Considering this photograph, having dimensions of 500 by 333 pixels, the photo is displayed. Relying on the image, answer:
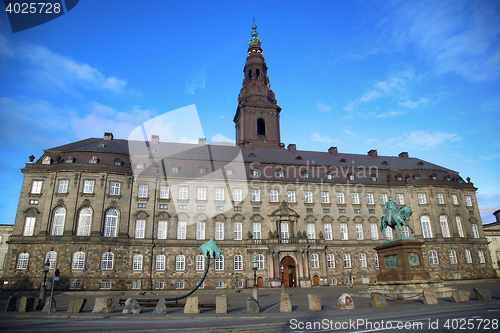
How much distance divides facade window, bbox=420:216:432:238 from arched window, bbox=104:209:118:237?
44818mm

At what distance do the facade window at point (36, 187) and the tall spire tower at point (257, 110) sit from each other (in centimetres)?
3101

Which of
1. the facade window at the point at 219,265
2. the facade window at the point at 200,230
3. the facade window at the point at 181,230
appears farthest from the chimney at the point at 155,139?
the facade window at the point at 219,265

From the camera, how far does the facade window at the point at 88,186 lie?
144ft

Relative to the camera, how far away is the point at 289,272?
151 ft

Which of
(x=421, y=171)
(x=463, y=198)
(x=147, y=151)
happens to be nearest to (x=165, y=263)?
(x=147, y=151)

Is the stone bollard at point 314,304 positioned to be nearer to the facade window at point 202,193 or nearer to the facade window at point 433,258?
the facade window at point 202,193

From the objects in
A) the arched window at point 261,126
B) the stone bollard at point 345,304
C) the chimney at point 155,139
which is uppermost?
the arched window at point 261,126

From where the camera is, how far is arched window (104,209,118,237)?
43188 millimetres

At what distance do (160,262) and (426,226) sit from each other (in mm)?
39998

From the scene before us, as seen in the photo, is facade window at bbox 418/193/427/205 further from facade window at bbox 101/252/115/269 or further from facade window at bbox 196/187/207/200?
facade window at bbox 101/252/115/269

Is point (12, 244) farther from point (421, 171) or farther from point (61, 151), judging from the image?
point (421, 171)

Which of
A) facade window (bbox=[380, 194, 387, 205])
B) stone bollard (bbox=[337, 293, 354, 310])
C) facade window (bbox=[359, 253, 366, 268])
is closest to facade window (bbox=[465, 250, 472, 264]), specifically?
facade window (bbox=[380, 194, 387, 205])

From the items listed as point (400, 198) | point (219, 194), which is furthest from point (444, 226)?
point (219, 194)

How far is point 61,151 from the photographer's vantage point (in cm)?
4616
